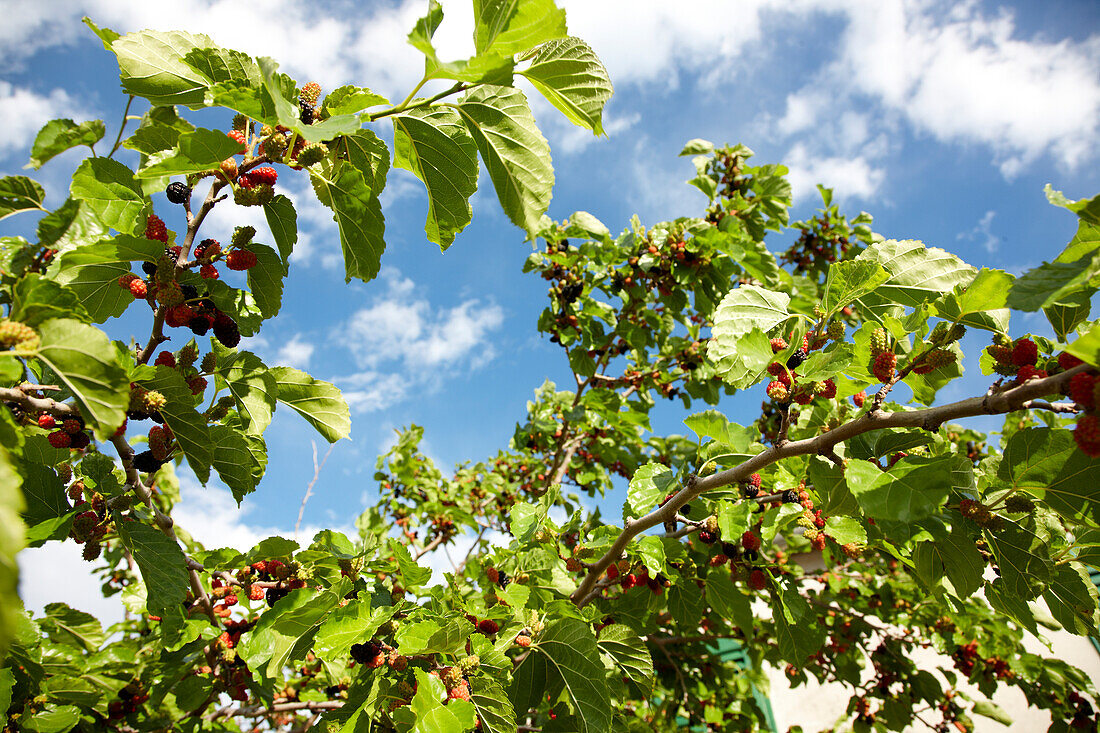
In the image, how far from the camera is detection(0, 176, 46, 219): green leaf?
1194mm

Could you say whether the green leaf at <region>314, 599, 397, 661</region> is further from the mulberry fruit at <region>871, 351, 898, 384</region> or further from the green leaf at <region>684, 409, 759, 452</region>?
the mulberry fruit at <region>871, 351, 898, 384</region>

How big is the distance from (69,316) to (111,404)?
0.54 feet

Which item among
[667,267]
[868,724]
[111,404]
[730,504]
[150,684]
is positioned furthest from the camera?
[868,724]

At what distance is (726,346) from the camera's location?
4.66 feet

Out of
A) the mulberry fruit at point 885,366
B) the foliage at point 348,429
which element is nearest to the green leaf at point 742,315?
the foliage at point 348,429

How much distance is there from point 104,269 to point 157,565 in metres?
0.73

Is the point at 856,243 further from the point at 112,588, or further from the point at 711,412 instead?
the point at 112,588

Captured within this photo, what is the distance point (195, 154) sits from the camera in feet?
3.40

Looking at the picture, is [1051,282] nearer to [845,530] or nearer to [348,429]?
[845,530]

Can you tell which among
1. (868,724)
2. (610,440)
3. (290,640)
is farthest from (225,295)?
(868,724)

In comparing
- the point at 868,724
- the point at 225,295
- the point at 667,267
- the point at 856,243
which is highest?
the point at 856,243

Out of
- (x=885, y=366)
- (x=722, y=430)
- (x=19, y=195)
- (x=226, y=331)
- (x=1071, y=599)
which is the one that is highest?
(x=19, y=195)

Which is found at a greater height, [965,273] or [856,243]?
[856,243]

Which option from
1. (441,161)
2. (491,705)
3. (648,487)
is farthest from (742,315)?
(491,705)
